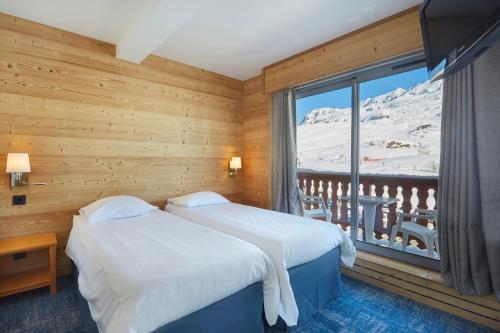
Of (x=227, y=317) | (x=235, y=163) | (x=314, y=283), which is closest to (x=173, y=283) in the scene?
(x=227, y=317)

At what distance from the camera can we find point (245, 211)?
296 centimetres

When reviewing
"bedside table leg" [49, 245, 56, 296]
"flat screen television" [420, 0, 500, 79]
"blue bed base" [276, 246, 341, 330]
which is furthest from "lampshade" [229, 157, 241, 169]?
"flat screen television" [420, 0, 500, 79]

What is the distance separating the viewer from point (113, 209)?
8.39 feet

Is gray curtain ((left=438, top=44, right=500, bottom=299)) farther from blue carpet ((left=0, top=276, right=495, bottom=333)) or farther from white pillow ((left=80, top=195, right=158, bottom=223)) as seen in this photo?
white pillow ((left=80, top=195, right=158, bottom=223))

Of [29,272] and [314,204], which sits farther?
[314,204]

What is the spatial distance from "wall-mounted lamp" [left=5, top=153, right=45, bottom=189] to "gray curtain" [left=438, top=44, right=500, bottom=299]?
3659 mm

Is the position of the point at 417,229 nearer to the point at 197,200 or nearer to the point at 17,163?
the point at 197,200

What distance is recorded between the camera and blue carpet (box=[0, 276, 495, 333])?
6.27 feet

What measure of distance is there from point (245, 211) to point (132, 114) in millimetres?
1825

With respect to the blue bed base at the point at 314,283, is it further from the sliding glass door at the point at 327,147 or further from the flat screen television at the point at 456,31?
the flat screen television at the point at 456,31

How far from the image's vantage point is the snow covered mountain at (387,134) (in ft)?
8.48

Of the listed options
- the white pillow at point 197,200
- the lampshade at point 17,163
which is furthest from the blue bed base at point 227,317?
the white pillow at point 197,200

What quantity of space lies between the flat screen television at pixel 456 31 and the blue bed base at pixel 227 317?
178 centimetres

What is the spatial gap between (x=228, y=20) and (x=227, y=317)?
2.56 meters
